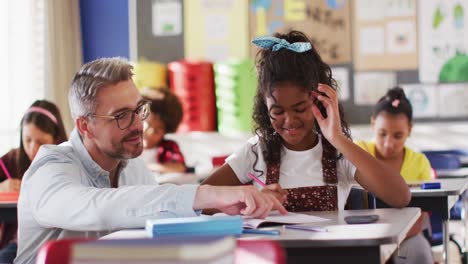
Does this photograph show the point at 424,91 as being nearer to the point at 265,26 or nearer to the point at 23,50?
the point at 265,26

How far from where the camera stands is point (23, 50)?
249 inches

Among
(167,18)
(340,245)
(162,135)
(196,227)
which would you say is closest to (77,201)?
(196,227)

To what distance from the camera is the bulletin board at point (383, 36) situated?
6.49m

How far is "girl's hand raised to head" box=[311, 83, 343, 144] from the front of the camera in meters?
2.57

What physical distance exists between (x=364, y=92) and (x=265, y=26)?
0.94m

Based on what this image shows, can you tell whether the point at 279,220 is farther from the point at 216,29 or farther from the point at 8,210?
the point at 216,29

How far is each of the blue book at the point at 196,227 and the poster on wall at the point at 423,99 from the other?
477 cm

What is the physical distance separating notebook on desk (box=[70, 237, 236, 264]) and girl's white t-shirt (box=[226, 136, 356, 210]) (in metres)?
1.62

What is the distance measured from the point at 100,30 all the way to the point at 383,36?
2.36 m

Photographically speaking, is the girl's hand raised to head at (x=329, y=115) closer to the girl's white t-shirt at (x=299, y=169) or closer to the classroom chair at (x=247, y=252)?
the girl's white t-shirt at (x=299, y=169)

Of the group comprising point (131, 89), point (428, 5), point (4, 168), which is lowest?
point (4, 168)

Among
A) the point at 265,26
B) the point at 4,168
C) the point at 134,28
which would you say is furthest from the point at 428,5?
the point at 4,168

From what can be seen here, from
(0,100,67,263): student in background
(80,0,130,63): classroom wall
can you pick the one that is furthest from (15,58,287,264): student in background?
(80,0,130,63): classroom wall

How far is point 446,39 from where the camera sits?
6398 millimetres
